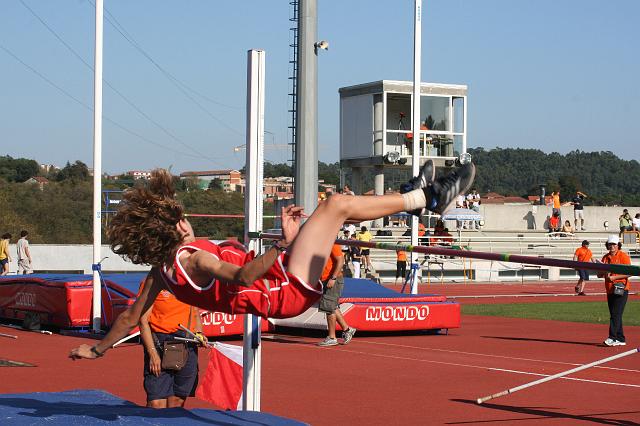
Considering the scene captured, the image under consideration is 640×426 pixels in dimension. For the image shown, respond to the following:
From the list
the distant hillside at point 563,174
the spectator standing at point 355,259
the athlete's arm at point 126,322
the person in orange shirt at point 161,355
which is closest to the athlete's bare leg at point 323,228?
the athlete's arm at point 126,322

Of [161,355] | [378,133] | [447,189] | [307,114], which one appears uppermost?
[378,133]

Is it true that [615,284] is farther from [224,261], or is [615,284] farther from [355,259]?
[355,259]

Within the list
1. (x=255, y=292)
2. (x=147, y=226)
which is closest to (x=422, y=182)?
(x=255, y=292)

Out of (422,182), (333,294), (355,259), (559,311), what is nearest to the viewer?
(422,182)

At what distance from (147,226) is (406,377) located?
632cm

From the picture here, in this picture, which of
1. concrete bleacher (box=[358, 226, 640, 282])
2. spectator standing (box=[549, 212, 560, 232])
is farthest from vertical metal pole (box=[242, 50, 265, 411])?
spectator standing (box=[549, 212, 560, 232])

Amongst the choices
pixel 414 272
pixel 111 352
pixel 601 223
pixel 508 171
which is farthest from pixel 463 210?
pixel 508 171

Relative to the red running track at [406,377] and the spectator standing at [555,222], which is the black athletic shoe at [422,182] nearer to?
the red running track at [406,377]

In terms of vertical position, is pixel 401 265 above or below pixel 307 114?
below

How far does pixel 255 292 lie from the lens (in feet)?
15.5

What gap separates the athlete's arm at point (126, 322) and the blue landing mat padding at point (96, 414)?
1.07 ft

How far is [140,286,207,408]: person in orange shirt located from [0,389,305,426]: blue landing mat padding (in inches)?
8.6

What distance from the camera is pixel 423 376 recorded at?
10578 mm

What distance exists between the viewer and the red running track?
8.40m
